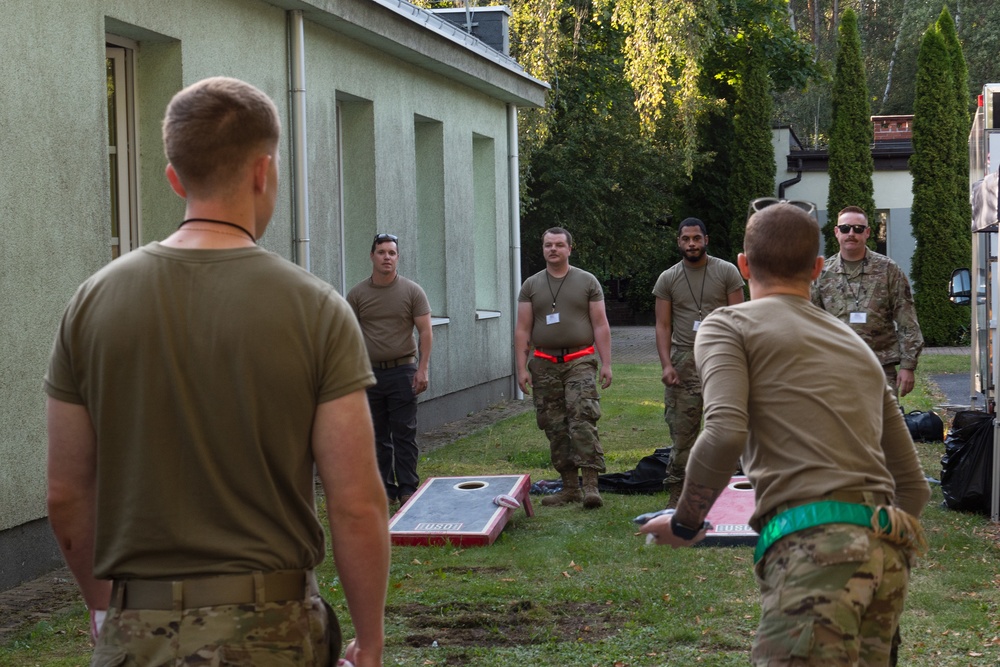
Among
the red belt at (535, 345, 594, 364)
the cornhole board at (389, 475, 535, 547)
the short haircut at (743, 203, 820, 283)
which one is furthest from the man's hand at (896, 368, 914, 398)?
the short haircut at (743, 203, 820, 283)

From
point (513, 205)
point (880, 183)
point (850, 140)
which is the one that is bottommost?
point (513, 205)

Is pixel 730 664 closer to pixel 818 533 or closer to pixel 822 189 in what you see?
pixel 818 533

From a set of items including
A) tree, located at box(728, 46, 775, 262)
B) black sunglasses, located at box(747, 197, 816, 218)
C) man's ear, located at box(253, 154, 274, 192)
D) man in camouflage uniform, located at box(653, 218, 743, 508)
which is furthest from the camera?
tree, located at box(728, 46, 775, 262)

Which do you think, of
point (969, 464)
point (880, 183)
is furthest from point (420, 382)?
point (880, 183)

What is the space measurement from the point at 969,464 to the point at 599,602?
382cm

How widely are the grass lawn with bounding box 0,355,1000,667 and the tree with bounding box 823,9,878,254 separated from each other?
2376 cm

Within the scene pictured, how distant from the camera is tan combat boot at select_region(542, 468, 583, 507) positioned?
400 inches

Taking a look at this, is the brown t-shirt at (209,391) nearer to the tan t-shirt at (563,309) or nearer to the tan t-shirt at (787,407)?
the tan t-shirt at (787,407)

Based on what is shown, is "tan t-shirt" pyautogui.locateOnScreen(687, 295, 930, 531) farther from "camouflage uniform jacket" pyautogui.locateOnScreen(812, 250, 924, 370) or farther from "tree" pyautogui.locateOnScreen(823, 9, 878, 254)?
"tree" pyautogui.locateOnScreen(823, 9, 878, 254)

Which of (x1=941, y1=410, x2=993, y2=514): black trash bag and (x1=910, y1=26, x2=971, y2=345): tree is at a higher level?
(x1=910, y1=26, x2=971, y2=345): tree

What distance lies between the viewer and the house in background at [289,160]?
7.64m

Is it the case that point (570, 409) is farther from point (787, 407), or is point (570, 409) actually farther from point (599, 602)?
point (787, 407)

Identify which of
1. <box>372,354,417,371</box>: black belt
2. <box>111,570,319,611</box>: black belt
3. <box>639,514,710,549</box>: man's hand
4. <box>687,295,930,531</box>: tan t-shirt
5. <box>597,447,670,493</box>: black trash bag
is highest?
<box>687,295,930,531</box>: tan t-shirt

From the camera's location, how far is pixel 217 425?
2.40 meters
